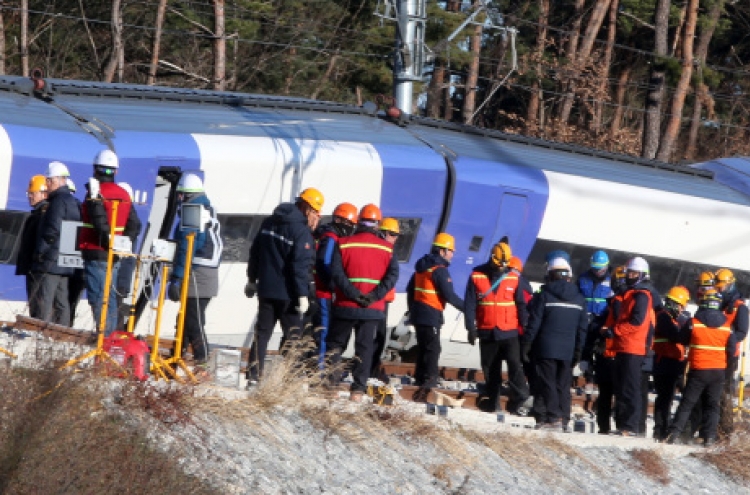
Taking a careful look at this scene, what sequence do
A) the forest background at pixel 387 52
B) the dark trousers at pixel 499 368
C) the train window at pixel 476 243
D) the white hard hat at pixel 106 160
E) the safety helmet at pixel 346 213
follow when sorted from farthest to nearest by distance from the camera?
the forest background at pixel 387 52 < the train window at pixel 476 243 < the dark trousers at pixel 499 368 < the safety helmet at pixel 346 213 < the white hard hat at pixel 106 160

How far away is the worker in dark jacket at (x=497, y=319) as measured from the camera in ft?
44.4

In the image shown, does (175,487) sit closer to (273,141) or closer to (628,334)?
(628,334)

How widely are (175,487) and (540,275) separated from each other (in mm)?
9992

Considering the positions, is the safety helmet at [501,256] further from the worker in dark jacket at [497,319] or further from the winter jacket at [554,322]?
the winter jacket at [554,322]

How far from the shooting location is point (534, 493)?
417 inches

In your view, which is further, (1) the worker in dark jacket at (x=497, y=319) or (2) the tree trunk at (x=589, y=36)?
(2) the tree trunk at (x=589, y=36)

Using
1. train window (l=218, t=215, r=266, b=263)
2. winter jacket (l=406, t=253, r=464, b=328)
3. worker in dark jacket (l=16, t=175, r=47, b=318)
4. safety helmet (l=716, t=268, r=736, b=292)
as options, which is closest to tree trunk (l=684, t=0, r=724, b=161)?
safety helmet (l=716, t=268, r=736, b=292)

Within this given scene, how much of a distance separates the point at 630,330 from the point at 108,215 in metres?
4.60

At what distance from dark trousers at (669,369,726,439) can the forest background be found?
1792 centimetres

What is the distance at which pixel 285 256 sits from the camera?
11469mm

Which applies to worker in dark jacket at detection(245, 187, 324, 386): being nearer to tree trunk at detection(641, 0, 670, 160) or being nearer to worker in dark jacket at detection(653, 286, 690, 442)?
worker in dark jacket at detection(653, 286, 690, 442)

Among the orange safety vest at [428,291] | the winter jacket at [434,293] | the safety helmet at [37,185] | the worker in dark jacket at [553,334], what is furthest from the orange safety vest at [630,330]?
the safety helmet at [37,185]

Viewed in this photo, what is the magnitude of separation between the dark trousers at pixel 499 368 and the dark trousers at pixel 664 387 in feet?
4.14

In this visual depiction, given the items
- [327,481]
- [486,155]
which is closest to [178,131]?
[486,155]
